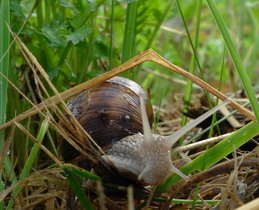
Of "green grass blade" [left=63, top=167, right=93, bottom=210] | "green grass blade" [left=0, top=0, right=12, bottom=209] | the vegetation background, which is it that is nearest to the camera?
"green grass blade" [left=63, top=167, right=93, bottom=210]

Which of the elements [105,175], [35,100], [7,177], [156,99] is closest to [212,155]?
[105,175]

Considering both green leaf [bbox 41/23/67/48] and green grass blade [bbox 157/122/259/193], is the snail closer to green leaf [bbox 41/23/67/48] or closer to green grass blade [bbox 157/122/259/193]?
green grass blade [bbox 157/122/259/193]

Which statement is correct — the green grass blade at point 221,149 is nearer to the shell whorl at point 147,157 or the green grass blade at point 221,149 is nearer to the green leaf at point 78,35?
the shell whorl at point 147,157

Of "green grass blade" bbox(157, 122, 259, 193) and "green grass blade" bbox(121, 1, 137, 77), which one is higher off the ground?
"green grass blade" bbox(121, 1, 137, 77)

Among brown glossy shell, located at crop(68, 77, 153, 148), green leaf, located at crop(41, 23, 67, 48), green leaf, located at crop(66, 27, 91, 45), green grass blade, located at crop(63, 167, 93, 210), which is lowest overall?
green grass blade, located at crop(63, 167, 93, 210)

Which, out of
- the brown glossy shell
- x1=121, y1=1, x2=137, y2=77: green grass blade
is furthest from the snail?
x1=121, y1=1, x2=137, y2=77: green grass blade

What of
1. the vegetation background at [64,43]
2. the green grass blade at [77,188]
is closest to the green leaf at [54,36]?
the vegetation background at [64,43]

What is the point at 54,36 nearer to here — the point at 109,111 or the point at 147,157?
the point at 109,111

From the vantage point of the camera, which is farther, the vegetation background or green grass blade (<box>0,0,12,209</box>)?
the vegetation background

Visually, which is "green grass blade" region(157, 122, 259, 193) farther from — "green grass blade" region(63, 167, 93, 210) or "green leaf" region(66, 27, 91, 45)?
"green leaf" region(66, 27, 91, 45)

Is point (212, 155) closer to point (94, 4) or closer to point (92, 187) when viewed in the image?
point (92, 187)

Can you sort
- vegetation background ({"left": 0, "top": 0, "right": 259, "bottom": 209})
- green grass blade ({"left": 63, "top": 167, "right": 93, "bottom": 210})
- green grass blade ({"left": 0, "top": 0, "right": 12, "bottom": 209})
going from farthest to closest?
vegetation background ({"left": 0, "top": 0, "right": 259, "bottom": 209}) → green grass blade ({"left": 0, "top": 0, "right": 12, "bottom": 209}) → green grass blade ({"left": 63, "top": 167, "right": 93, "bottom": 210})
